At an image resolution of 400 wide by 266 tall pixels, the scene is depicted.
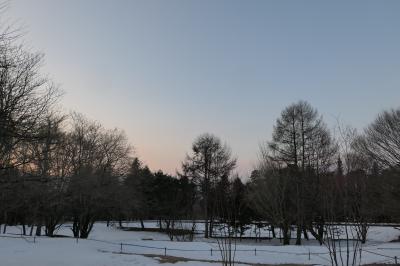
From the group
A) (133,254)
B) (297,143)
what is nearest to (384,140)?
(297,143)

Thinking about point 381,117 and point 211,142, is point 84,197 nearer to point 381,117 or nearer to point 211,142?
point 211,142

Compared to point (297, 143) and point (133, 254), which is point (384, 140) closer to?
point (297, 143)

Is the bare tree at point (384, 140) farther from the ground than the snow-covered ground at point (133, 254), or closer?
farther from the ground

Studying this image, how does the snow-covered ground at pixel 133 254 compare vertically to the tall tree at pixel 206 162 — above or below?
below

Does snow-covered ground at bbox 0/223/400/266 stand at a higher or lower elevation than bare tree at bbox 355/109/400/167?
lower

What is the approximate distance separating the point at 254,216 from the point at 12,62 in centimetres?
4280

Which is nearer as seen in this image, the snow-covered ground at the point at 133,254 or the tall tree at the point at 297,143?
the snow-covered ground at the point at 133,254

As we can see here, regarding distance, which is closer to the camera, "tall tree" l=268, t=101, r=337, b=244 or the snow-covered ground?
the snow-covered ground

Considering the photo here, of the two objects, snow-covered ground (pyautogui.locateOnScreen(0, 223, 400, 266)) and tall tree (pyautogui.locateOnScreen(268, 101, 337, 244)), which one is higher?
tall tree (pyautogui.locateOnScreen(268, 101, 337, 244))

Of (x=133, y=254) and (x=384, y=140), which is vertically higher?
(x=384, y=140)

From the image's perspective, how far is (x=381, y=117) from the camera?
35.6 metres

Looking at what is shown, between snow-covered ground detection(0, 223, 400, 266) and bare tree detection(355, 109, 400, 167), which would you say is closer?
snow-covered ground detection(0, 223, 400, 266)

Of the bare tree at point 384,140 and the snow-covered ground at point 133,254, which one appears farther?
the bare tree at point 384,140

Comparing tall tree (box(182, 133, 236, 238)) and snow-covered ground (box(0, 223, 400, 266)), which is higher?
tall tree (box(182, 133, 236, 238))
